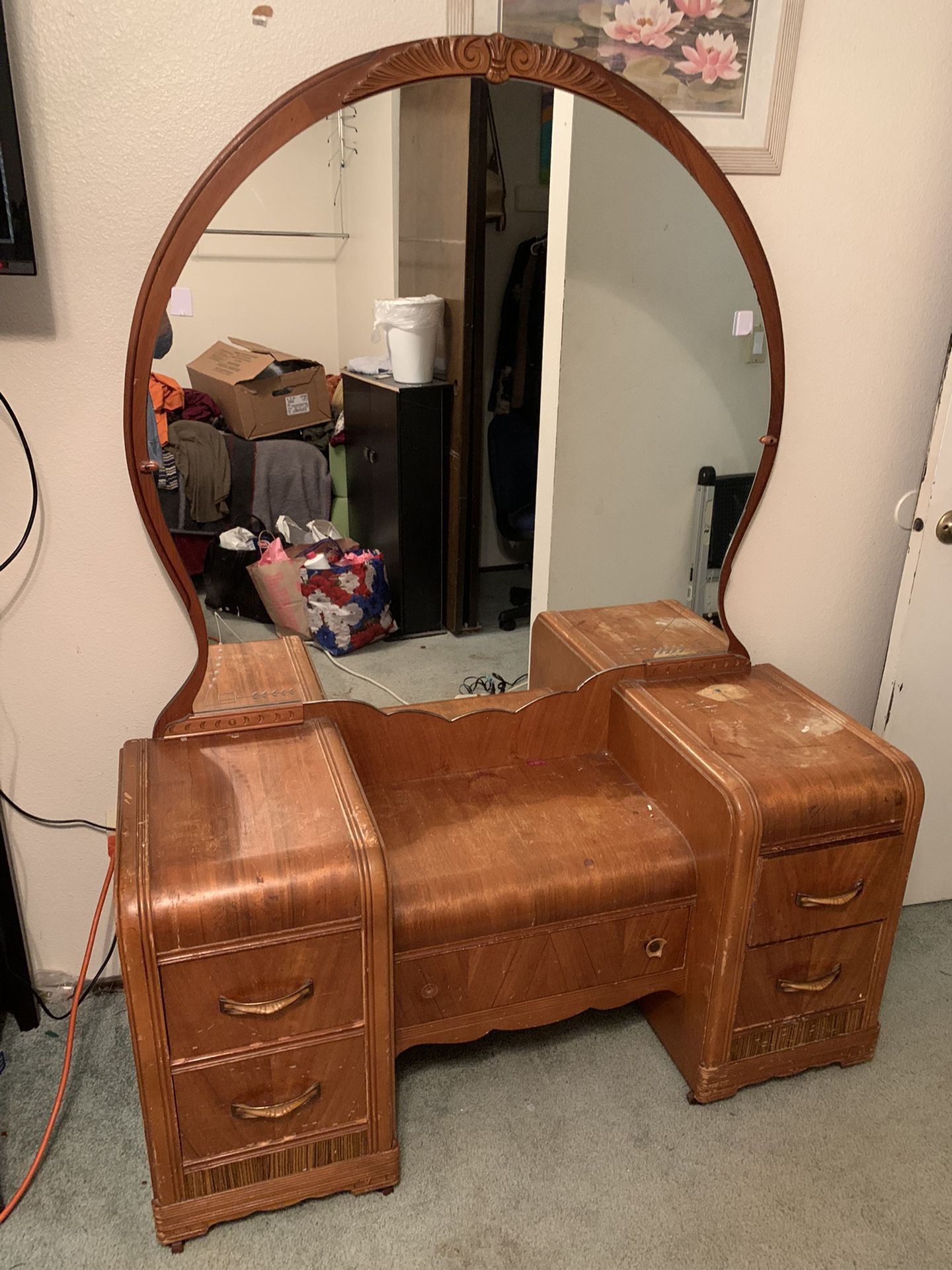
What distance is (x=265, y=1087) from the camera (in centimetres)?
128

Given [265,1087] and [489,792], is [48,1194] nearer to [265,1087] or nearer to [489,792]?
[265,1087]

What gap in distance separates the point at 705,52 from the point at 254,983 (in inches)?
61.3

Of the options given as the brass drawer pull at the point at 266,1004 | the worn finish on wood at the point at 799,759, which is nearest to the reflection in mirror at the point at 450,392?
the worn finish on wood at the point at 799,759

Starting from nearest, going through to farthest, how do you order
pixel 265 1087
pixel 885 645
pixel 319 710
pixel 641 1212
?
pixel 265 1087
pixel 641 1212
pixel 319 710
pixel 885 645

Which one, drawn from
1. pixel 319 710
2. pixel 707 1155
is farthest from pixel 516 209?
pixel 707 1155

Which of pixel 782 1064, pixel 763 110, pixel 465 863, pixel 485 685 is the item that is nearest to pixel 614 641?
pixel 485 685

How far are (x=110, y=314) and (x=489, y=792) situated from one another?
0.97 meters

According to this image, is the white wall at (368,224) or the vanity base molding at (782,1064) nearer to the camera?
the white wall at (368,224)

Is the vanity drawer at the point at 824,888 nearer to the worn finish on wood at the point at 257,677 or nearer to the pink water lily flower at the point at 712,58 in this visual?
the worn finish on wood at the point at 257,677

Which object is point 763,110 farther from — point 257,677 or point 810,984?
point 810,984

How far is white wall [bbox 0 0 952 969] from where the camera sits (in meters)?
1.28

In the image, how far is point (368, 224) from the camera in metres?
1.38

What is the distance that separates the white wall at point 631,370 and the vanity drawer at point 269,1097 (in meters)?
0.82

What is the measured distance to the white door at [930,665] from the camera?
1.78 meters
